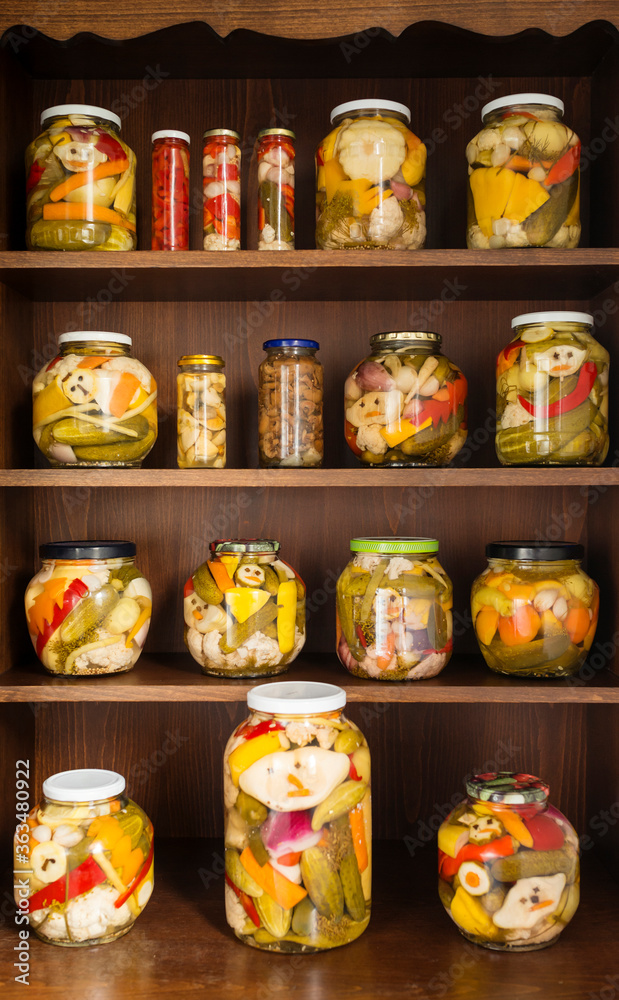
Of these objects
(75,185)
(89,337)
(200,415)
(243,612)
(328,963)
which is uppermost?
(75,185)

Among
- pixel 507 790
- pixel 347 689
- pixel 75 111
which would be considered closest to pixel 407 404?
pixel 347 689

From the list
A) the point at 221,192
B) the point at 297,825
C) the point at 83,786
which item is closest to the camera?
the point at 297,825

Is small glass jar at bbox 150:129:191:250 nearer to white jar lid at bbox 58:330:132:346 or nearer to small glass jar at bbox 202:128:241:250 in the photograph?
small glass jar at bbox 202:128:241:250

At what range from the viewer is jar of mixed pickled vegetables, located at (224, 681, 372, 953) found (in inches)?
40.1

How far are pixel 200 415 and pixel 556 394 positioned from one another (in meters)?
0.51

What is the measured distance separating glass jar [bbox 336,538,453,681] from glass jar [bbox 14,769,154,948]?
0.38m

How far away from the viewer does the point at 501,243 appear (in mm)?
1177

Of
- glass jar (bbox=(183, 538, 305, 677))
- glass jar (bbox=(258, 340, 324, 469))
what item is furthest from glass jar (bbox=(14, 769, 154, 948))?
glass jar (bbox=(258, 340, 324, 469))

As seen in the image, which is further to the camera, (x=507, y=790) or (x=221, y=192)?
(x=221, y=192)

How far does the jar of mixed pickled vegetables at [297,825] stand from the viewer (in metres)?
1.02

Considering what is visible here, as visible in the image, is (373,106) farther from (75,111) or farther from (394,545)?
(394,545)

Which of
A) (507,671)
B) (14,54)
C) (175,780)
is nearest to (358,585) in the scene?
(507,671)

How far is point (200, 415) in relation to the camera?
123cm

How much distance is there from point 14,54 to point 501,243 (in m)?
0.80
